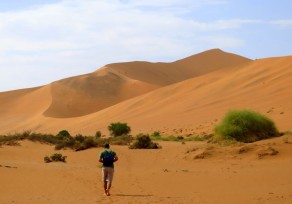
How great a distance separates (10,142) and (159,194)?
63.9ft

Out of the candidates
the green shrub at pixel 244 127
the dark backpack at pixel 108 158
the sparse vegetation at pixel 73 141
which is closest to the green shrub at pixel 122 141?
the sparse vegetation at pixel 73 141

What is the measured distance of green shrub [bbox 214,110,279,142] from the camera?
25.9 meters

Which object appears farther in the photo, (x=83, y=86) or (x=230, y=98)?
(x=83, y=86)

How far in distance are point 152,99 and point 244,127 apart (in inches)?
1369

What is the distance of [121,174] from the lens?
18062 mm

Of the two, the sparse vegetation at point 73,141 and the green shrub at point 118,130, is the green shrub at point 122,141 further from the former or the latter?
the green shrub at point 118,130

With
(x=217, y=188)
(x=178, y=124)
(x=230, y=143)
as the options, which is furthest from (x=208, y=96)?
(x=217, y=188)

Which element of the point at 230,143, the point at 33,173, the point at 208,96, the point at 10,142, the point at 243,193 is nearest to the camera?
the point at 243,193

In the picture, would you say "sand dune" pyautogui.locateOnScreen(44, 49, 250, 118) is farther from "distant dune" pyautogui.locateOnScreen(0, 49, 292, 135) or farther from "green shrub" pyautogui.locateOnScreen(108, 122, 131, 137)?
"green shrub" pyautogui.locateOnScreen(108, 122, 131, 137)

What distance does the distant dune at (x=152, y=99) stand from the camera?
45062mm

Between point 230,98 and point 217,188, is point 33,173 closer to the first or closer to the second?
point 217,188

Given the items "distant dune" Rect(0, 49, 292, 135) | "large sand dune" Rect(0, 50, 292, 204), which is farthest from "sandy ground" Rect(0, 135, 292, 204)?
"distant dune" Rect(0, 49, 292, 135)

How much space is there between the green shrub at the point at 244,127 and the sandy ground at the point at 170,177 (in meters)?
1.95

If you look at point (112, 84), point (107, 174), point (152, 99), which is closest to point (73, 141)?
point (107, 174)
